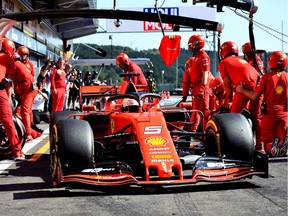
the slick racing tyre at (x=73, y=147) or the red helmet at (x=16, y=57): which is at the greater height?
the red helmet at (x=16, y=57)

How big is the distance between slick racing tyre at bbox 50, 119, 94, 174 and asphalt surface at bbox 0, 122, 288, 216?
0.25 metres

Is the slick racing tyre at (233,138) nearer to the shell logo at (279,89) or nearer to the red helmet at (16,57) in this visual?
the shell logo at (279,89)

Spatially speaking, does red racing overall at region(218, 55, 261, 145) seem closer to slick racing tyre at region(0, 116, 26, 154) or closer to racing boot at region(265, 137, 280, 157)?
racing boot at region(265, 137, 280, 157)

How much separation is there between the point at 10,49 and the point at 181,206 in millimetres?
4652

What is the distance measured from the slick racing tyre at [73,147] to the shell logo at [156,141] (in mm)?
580

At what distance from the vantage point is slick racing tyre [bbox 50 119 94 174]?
6.22 m

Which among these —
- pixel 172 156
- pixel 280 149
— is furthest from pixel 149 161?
pixel 280 149

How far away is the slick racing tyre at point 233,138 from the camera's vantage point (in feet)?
21.7

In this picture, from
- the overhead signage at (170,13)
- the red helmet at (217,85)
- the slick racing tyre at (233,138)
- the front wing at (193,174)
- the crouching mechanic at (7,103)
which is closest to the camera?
the front wing at (193,174)

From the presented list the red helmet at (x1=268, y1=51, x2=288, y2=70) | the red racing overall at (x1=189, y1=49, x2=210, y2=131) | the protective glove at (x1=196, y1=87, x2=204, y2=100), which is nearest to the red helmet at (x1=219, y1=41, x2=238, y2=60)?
the red helmet at (x1=268, y1=51, x2=288, y2=70)

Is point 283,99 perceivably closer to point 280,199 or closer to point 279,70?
point 279,70

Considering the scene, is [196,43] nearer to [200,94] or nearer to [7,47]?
[200,94]

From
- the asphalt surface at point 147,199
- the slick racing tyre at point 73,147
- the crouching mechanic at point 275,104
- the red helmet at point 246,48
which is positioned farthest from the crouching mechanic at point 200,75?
the slick racing tyre at point 73,147

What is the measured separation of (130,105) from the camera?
304 inches
